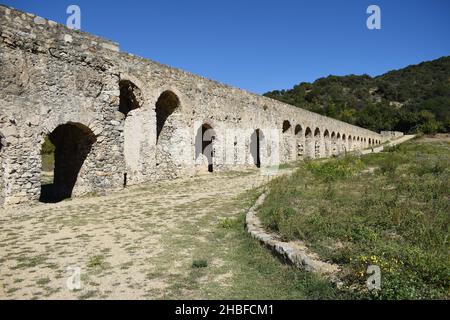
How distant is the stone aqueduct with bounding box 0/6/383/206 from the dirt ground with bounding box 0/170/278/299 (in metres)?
1.52

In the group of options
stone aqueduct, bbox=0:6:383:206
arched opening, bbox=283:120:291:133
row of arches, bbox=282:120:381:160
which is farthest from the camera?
row of arches, bbox=282:120:381:160

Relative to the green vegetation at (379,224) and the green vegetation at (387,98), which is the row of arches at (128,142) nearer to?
the green vegetation at (379,224)

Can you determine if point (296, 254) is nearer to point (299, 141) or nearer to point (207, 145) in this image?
point (207, 145)

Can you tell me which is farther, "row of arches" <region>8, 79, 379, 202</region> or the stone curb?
"row of arches" <region>8, 79, 379, 202</region>

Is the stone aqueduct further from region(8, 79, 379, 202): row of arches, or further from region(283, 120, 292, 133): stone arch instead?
region(283, 120, 292, 133): stone arch

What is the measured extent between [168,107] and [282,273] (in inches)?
449

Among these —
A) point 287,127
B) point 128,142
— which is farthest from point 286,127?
point 128,142

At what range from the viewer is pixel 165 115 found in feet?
47.7

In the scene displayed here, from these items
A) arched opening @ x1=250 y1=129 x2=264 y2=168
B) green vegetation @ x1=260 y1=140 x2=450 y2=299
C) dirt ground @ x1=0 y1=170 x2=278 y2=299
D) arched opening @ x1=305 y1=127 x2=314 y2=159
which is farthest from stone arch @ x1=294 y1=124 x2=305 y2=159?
dirt ground @ x1=0 y1=170 x2=278 y2=299

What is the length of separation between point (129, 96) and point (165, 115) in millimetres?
2309

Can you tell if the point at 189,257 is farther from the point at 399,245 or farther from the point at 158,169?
the point at 158,169

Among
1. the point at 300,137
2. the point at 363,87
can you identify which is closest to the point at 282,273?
the point at 300,137

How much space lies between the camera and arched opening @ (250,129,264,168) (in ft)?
67.4

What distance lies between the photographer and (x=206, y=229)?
6.20 m
